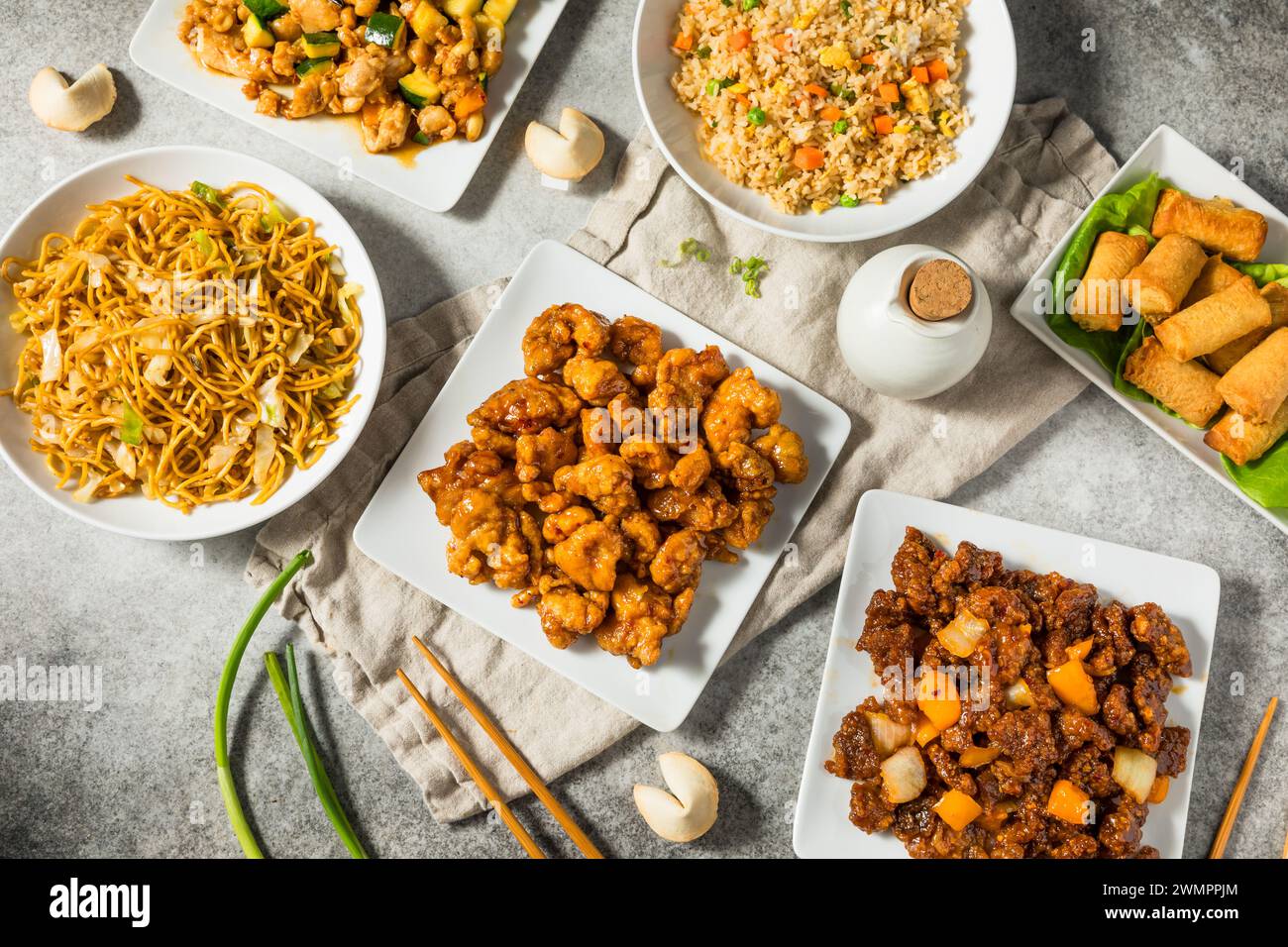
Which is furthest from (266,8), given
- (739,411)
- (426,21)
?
(739,411)

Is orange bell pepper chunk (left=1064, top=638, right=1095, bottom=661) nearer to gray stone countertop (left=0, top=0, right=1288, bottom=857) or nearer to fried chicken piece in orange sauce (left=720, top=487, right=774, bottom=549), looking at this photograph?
gray stone countertop (left=0, top=0, right=1288, bottom=857)

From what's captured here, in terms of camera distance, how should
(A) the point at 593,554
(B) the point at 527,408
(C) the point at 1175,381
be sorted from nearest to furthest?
(A) the point at 593,554 → (B) the point at 527,408 → (C) the point at 1175,381

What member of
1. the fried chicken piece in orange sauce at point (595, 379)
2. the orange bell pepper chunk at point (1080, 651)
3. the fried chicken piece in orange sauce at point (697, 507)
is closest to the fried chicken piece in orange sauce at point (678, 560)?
the fried chicken piece in orange sauce at point (697, 507)

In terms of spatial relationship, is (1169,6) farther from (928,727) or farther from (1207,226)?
(928,727)

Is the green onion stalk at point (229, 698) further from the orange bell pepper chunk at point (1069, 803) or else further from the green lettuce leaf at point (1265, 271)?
the green lettuce leaf at point (1265, 271)

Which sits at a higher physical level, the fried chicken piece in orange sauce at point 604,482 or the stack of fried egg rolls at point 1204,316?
the stack of fried egg rolls at point 1204,316

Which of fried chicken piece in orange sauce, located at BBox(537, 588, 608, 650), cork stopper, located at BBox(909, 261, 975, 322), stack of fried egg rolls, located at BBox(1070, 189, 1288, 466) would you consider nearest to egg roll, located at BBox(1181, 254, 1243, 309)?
stack of fried egg rolls, located at BBox(1070, 189, 1288, 466)

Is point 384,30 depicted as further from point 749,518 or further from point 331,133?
point 749,518
